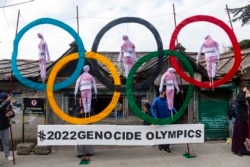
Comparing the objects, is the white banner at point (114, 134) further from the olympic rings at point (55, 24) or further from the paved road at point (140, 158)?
the olympic rings at point (55, 24)

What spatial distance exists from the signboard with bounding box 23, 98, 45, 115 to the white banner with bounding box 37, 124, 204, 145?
1.76m

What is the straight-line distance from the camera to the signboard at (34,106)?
430 inches

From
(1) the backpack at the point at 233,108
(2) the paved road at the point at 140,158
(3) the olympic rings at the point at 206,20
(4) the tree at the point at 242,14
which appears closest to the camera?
(2) the paved road at the point at 140,158

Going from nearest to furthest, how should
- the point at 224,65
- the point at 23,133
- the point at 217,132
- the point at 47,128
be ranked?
the point at 47,128
the point at 23,133
the point at 217,132
the point at 224,65

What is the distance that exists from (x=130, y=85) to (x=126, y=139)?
4.75 feet

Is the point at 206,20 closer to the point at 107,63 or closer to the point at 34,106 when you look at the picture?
the point at 107,63

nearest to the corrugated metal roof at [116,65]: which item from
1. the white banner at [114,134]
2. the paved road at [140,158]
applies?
the white banner at [114,134]

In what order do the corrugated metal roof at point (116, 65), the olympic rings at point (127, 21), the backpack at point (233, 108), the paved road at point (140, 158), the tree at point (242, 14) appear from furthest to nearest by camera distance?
the tree at point (242, 14), the corrugated metal roof at point (116, 65), the backpack at point (233, 108), the olympic rings at point (127, 21), the paved road at point (140, 158)

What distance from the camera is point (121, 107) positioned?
11.6m

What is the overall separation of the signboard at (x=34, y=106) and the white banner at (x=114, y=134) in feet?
5.76

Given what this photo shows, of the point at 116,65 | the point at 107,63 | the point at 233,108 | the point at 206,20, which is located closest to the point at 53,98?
the point at 107,63

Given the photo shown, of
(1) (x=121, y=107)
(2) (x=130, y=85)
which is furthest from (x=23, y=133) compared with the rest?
(2) (x=130, y=85)

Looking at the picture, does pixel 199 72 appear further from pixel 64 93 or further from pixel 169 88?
pixel 64 93

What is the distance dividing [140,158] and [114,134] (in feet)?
3.11
